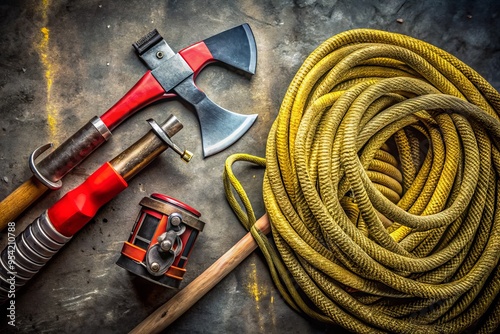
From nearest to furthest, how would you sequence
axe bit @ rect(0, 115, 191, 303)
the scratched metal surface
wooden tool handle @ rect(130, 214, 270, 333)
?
axe bit @ rect(0, 115, 191, 303), wooden tool handle @ rect(130, 214, 270, 333), the scratched metal surface

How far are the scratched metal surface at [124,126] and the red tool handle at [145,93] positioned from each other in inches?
4.3

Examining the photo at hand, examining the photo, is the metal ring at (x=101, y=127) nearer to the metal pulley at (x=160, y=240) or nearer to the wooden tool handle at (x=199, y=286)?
the metal pulley at (x=160, y=240)

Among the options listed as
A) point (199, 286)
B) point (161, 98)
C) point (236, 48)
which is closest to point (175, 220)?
point (199, 286)

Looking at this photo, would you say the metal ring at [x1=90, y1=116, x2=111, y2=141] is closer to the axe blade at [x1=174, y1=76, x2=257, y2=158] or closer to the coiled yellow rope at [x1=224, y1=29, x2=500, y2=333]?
the axe blade at [x1=174, y1=76, x2=257, y2=158]

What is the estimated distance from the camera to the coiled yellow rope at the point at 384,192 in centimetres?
189

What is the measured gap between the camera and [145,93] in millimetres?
2045

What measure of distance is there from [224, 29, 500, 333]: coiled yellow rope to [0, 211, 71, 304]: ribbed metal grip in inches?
32.0

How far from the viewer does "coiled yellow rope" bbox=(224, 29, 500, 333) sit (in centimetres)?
189

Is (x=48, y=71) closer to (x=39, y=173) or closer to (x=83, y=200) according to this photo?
(x=39, y=173)

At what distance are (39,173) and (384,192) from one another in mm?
1570

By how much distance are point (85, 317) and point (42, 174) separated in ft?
2.32

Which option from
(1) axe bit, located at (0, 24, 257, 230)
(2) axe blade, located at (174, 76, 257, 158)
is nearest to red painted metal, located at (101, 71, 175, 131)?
(1) axe bit, located at (0, 24, 257, 230)

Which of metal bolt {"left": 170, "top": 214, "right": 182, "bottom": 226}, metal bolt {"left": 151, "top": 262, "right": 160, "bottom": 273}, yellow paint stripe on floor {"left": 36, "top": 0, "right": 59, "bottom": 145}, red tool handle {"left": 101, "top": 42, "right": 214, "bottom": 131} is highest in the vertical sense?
yellow paint stripe on floor {"left": 36, "top": 0, "right": 59, "bottom": 145}

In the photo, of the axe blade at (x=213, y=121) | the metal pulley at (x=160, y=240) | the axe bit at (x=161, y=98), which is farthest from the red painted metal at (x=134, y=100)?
the metal pulley at (x=160, y=240)
